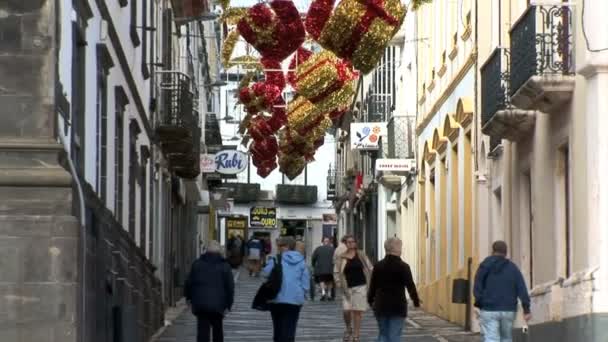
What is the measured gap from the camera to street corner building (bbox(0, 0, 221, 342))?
14.7m

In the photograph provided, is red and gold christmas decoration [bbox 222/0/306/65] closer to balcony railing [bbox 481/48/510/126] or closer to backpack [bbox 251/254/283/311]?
backpack [bbox 251/254/283/311]

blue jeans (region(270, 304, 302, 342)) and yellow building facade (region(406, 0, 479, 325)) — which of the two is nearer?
blue jeans (region(270, 304, 302, 342))

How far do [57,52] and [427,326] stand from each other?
617 inches

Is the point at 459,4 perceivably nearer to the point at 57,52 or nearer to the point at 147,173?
the point at 147,173

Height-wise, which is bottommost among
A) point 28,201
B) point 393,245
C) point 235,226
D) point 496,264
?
point 235,226

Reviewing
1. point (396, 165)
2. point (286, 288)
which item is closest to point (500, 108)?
point (286, 288)

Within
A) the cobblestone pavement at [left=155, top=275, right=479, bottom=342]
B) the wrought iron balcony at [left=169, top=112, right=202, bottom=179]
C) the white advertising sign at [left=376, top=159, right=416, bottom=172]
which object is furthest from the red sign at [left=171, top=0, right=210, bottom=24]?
the cobblestone pavement at [left=155, top=275, right=479, bottom=342]

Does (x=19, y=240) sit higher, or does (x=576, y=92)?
(x=576, y=92)

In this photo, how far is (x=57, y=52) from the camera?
15180mm

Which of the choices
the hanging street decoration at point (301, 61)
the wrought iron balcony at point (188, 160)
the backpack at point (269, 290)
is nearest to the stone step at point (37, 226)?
the hanging street decoration at point (301, 61)

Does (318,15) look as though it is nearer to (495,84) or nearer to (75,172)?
(75,172)

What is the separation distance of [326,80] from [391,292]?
449 cm

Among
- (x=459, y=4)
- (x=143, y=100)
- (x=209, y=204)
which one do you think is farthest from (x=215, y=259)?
(x=209, y=204)

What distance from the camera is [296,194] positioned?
264ft
